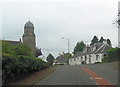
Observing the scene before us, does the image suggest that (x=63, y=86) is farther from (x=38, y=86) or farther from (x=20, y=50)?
(x=20, y=50)

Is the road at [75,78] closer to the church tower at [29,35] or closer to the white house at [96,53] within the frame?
the church tower at [29,35]

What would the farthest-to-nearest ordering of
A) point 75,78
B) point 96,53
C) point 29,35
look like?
point 96,53 → point 29,35 → point 75,78

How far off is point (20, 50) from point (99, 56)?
141 feet

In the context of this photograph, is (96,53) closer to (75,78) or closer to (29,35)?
(29,35)

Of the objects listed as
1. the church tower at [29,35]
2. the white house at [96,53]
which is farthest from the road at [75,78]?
the white house at [96,53]

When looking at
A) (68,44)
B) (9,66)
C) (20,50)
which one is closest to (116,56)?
(68,44)

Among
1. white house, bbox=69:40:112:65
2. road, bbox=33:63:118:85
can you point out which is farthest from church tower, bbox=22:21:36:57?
white house, bbox=69:40:112:65

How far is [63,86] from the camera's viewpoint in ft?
43.5

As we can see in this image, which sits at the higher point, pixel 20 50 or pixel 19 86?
pixel 20 50

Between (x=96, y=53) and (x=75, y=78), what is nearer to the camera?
(x=75, y=78)

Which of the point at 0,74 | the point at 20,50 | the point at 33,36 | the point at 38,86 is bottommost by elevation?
the point at 38,86

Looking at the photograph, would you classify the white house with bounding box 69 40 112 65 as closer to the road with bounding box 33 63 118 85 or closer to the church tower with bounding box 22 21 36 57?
the church tower with bounding box 22 21 36 57

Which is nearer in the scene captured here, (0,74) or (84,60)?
(0,74)

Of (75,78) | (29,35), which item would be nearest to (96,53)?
(29,35)
